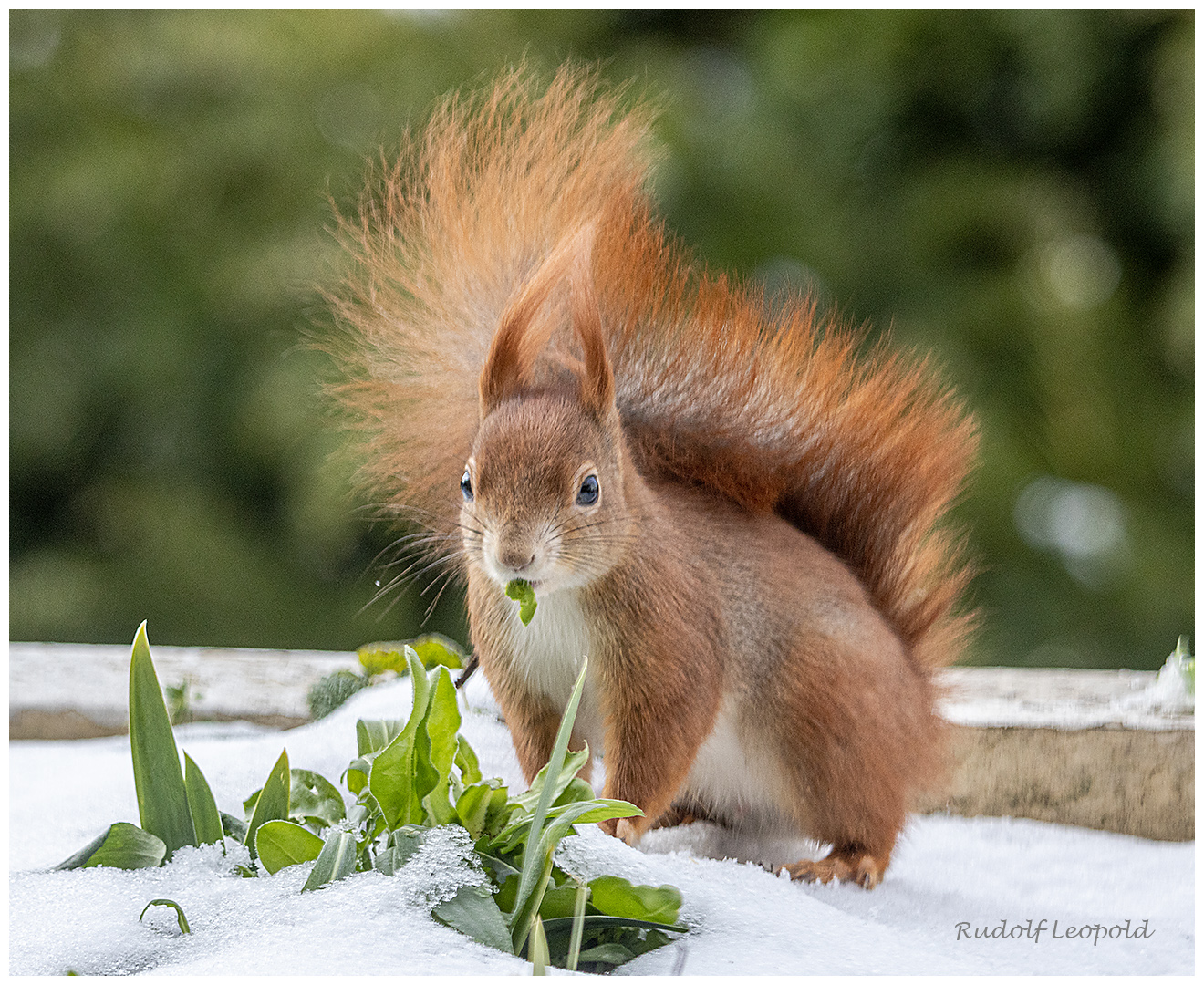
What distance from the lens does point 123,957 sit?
66 cm

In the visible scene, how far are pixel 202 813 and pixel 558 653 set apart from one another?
0.80ft

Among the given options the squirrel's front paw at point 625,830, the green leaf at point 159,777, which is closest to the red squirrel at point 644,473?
the squirrel's front paw at point 625,830

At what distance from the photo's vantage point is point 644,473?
0.96m

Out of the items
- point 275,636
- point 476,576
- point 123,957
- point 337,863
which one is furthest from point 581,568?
point 275,636

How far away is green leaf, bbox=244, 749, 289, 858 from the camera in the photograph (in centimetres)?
77

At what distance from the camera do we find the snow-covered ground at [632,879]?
626 mm

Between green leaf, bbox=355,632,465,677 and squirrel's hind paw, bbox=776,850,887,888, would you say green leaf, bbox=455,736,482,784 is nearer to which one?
squirrel's hind paw, bbox=776,850,887,888

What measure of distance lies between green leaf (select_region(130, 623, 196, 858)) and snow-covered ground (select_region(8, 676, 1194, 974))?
0.06 feet

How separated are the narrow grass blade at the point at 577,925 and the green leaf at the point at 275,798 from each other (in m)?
0.22

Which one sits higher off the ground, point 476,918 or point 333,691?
point 476,918

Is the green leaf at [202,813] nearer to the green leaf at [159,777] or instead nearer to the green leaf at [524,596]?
the green leaf at [159,777]

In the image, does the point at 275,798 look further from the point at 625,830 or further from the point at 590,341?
the point at 590,341

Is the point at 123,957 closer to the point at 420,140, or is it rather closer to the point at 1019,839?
the point at 420,140
